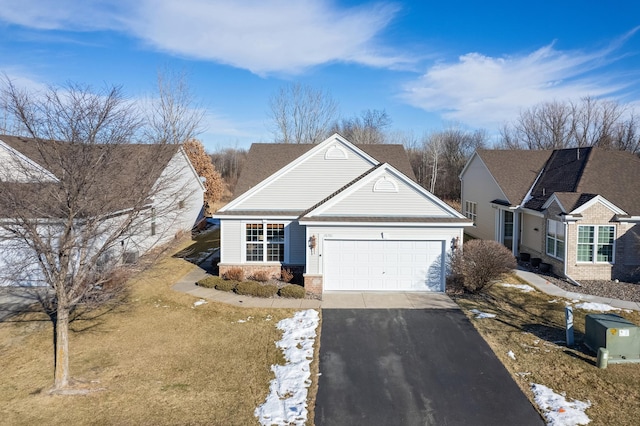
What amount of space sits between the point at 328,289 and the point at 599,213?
12.1m

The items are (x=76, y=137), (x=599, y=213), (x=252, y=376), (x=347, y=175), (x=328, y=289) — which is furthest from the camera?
(x=347, y=175)

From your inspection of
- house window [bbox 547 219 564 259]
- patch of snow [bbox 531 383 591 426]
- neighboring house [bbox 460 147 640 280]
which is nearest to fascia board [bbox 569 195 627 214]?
neighboring house [bbox 460 147 640 280]

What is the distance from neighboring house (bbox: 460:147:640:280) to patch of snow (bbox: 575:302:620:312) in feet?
10.2

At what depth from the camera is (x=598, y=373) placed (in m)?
9.39

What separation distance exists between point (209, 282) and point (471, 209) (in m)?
19.9

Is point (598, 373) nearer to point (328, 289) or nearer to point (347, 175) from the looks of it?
point (328, 289)

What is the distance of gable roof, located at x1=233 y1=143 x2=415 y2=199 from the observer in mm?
20159

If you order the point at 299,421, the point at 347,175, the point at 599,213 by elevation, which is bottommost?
the point at 299,421

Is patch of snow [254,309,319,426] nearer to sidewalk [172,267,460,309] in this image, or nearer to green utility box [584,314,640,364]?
sidewalk [172,267,460,309]

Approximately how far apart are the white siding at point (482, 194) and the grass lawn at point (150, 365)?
16051mm

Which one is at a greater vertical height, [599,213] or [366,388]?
[599,213]

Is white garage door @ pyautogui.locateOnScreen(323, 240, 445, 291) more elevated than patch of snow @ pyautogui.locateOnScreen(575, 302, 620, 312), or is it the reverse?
white garage door @ pyautogui.locateOnScreen(323, 240, 445, 291)

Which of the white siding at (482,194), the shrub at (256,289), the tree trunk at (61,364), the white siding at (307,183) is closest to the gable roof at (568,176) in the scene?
the white siding at (482,194)

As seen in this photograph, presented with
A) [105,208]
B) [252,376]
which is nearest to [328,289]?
[252,376]
